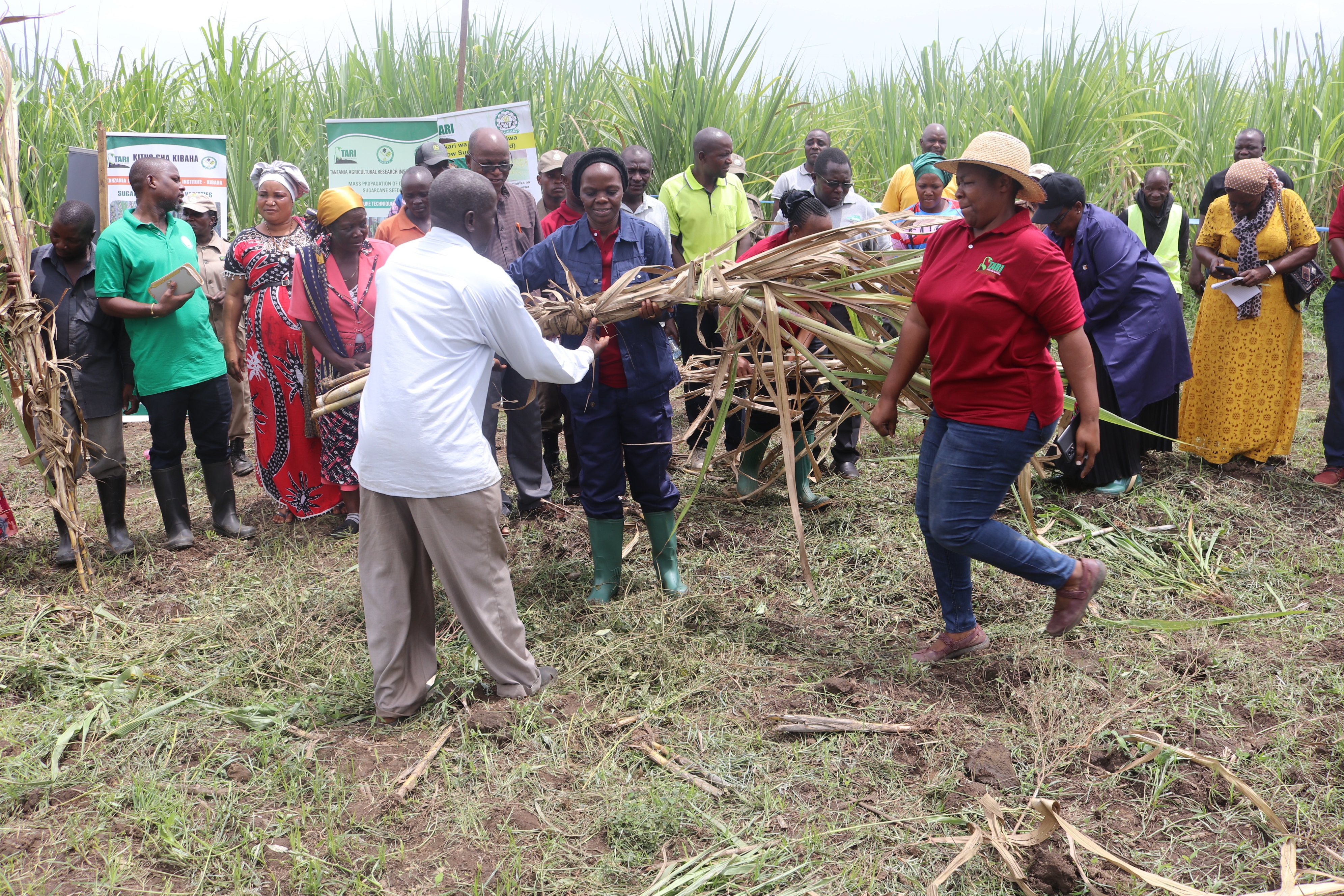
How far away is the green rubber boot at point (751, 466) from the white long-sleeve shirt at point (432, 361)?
7.58 ft

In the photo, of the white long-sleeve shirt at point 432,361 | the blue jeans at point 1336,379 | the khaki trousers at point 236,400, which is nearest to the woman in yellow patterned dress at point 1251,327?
the blue jeans at point 1336,379

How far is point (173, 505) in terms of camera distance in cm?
477

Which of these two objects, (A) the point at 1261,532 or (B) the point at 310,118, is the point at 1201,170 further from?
(B) the point at 310,118

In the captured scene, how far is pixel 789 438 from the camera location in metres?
3.44

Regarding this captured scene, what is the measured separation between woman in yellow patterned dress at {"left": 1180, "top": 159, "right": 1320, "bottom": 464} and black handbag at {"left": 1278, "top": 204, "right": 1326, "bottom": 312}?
0.01 meters

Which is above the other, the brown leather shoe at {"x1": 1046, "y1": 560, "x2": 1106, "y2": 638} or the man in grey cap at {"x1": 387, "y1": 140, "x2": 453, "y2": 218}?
the man in grey cap at {"x1": 387, "y1": 140, "x2": 453, "y2": 218}

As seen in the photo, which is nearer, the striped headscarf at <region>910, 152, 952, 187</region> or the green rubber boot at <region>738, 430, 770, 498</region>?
the green rubber boot at <region>738, 430, 770, 498</region>

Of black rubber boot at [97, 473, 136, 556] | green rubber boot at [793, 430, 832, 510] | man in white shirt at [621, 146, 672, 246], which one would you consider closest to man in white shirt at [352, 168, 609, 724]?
green rubber boot at [793, 430, 832, 510]

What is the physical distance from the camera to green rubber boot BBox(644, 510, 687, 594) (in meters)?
4.07

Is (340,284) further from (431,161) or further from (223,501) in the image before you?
(431,161)

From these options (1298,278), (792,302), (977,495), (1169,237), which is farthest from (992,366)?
(1169,237)

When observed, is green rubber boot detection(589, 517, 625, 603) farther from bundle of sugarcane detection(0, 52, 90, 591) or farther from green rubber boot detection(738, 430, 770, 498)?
bundle of sugarcane detection(0, 52, 90, 591)

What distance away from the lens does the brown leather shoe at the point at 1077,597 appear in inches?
130

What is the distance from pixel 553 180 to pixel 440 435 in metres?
3.62
